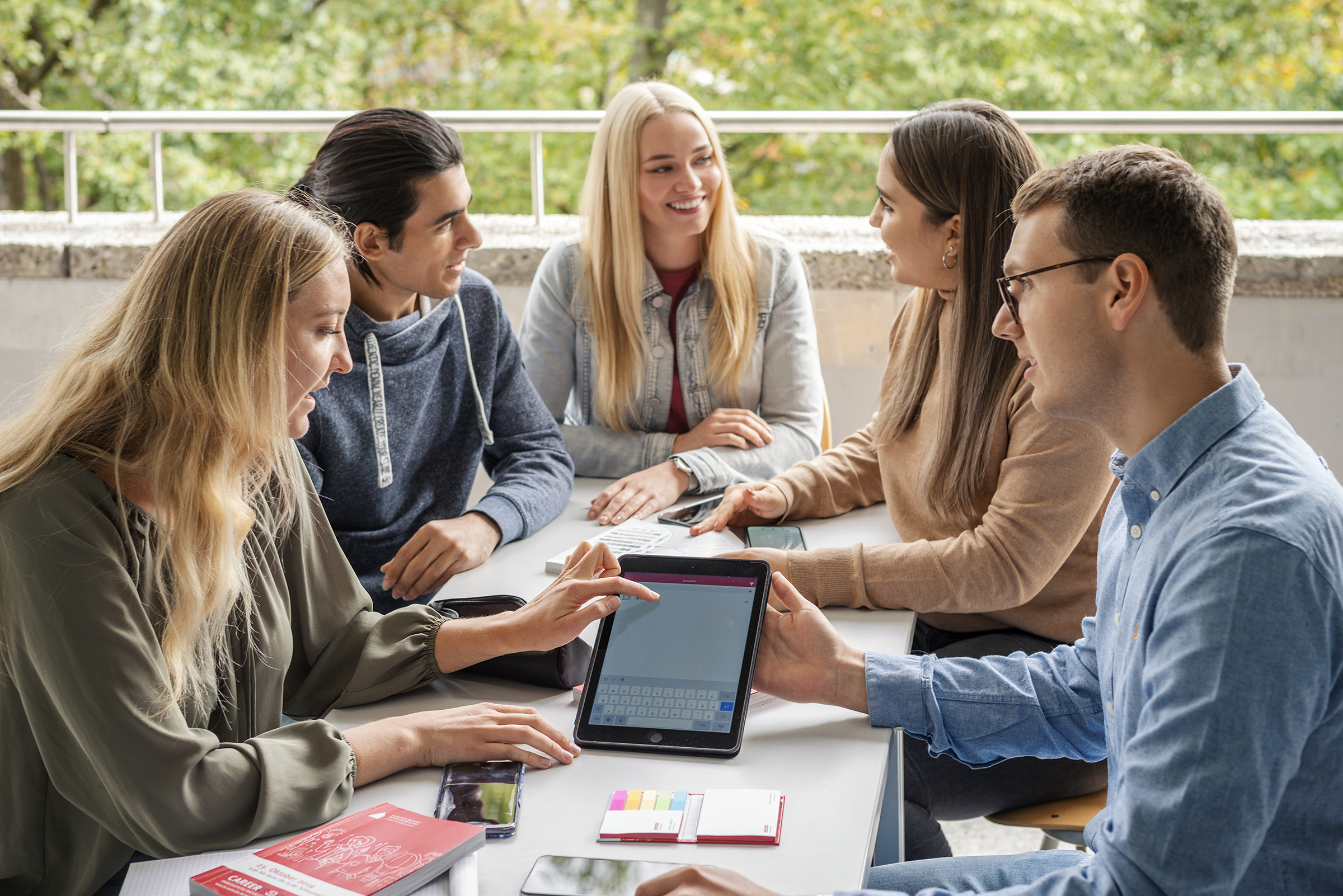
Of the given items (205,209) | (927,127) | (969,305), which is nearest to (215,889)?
(205,209)

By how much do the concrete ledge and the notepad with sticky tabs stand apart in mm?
2282

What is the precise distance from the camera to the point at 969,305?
189 centimetres

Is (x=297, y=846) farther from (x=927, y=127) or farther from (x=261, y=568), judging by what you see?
(x=927, y=127)

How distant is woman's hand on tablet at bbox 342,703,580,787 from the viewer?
1267mm

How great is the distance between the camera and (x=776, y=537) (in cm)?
204

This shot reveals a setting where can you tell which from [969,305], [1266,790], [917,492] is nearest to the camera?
[1266,790]

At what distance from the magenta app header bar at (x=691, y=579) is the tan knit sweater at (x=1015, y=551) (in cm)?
31

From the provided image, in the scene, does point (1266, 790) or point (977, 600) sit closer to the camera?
point (1266, 790)

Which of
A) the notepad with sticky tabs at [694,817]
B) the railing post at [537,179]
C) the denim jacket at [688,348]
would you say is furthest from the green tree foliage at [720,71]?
the notepad with sticky tabs at [694,817]

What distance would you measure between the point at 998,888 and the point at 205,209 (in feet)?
4.07

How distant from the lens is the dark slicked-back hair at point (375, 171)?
209 cm

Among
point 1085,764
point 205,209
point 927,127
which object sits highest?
point 927,127

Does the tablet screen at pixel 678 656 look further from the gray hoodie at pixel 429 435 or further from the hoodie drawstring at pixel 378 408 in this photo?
the hoodie drawstring at pixel 378 408

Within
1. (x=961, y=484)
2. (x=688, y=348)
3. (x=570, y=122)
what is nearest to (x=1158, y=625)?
(x=961, y=484)
